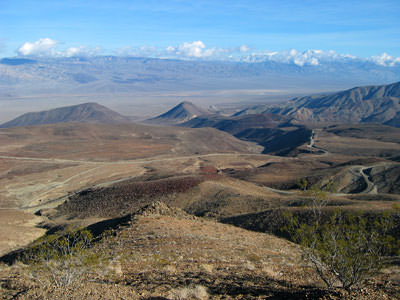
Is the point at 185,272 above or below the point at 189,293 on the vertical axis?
below

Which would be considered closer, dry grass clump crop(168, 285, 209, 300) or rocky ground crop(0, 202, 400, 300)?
rocky ground crop(0, 202, 400, 300)

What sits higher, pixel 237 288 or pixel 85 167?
pixel 237 288

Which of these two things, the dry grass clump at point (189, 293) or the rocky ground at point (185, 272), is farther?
the dry grass clump at point (189, 293)

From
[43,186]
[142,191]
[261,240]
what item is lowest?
[43,186]

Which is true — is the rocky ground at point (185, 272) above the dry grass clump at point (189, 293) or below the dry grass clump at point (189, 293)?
below

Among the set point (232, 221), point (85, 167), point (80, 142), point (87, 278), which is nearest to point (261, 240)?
point (232, 221)

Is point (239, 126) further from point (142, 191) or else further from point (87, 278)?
point (87, 278)

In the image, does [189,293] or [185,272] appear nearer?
[189,293]

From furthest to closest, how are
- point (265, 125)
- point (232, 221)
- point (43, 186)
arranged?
point (265, 125) → point (43, 186) → point (232, 221)

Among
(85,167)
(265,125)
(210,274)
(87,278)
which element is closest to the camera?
(87,278)

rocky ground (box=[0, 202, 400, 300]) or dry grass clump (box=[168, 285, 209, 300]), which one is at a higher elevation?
dry grass clump (box=[168, 285, 209, 300])

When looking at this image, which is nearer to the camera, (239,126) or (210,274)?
(210,274)
